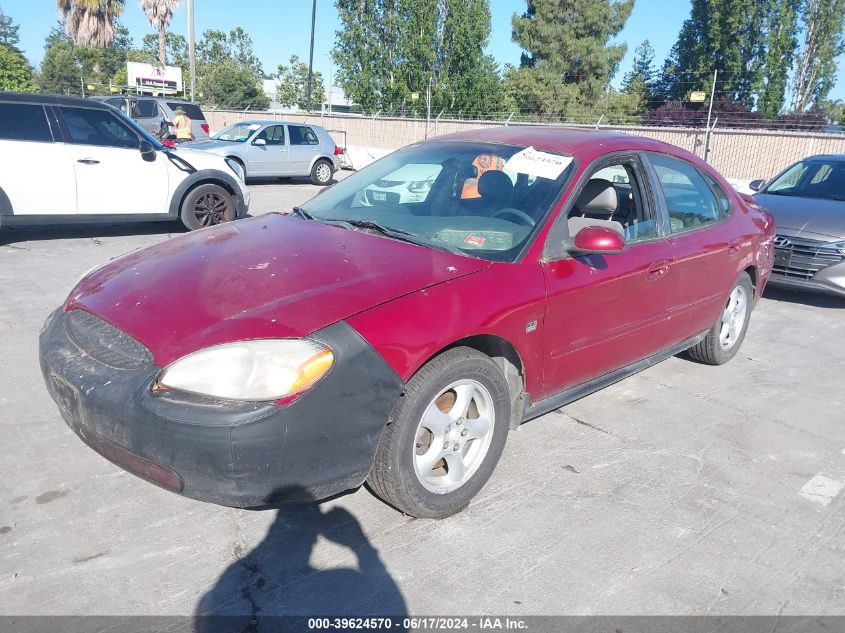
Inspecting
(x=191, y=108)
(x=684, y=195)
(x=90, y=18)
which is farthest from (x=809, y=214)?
(x=90, y=18)

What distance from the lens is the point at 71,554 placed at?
8.54ft

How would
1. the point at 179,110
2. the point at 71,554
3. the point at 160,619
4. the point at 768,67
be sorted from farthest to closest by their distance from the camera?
the point at 768,67, the point at 179,110, the point at 71,554, the point at 160,619

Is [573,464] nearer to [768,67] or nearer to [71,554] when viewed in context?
[71,554]

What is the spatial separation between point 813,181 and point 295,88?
203 ft

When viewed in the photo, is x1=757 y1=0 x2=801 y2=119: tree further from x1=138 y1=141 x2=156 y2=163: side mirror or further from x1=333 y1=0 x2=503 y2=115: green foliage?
x1=138 y1=141 x2=156 y2=163: side mirror

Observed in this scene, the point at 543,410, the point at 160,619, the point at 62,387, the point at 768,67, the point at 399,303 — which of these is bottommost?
the point at 160,619

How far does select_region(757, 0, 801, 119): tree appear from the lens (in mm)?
39094

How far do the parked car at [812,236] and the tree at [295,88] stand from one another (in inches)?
2251

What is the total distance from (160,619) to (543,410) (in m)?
1.94

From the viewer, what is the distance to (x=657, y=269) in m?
3.84

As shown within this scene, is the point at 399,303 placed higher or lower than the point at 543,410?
higher

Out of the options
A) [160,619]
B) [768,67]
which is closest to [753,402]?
[160,619]

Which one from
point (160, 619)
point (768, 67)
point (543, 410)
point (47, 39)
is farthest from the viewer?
point (47, 39)

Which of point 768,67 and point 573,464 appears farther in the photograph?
point 768,67
